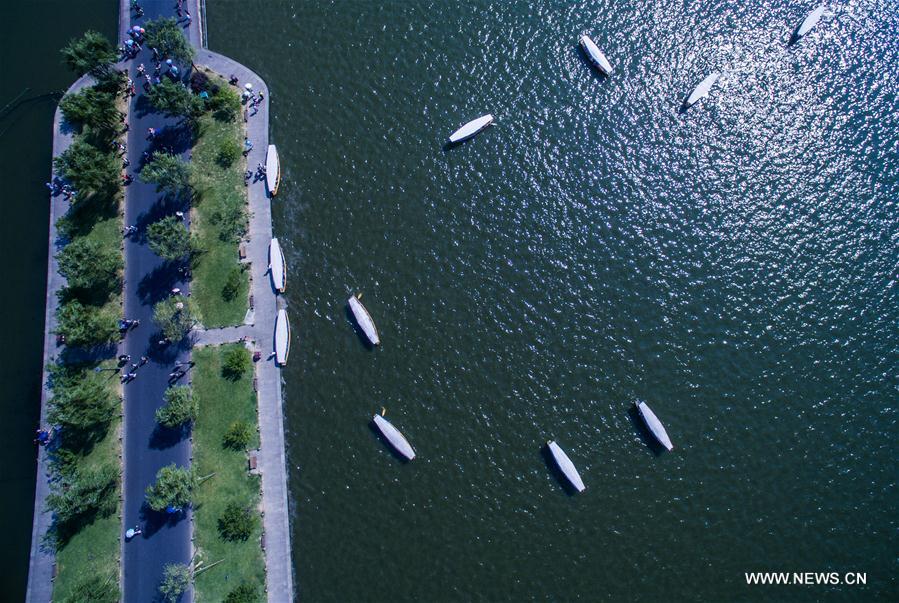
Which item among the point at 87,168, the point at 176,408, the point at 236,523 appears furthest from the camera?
the point at 87,168

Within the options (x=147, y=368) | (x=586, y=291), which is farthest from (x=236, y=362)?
(x=586, y=291)

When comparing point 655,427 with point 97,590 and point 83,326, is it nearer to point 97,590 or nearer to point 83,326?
point 97,590

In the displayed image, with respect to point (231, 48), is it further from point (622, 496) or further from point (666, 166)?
point (622, 496)

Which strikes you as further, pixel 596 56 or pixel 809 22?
pixel 809 22

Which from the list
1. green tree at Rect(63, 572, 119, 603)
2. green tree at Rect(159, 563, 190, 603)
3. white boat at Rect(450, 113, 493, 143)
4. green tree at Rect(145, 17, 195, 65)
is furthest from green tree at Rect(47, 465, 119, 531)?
white boat at Rect(450, 113, 493, 143)

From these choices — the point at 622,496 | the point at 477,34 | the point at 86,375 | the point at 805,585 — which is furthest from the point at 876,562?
the point at 86,375

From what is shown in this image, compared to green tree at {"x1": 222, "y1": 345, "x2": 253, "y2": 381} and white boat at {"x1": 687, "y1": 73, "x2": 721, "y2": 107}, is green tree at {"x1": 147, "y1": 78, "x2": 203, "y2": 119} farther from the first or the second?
white boat at {"x1": 687, "y1": 73, "x2": 721, "y2": 107}
